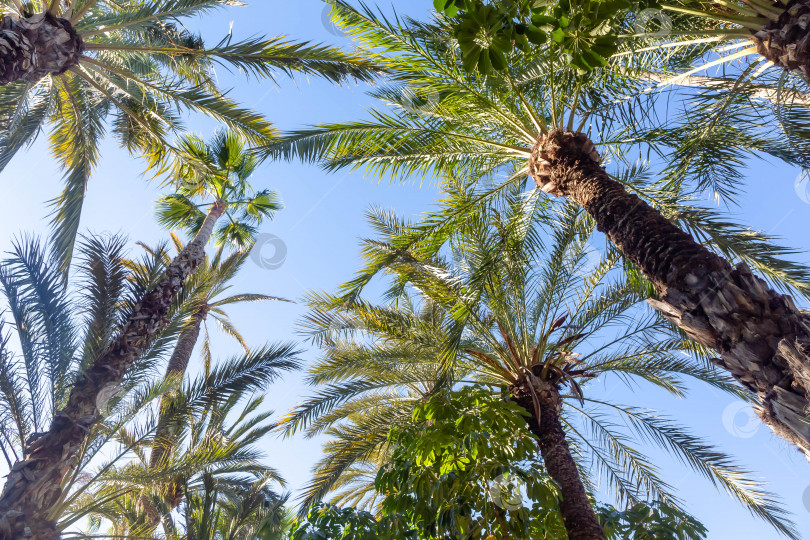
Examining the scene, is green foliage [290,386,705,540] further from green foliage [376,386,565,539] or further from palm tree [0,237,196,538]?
palm tree [0,237,196,538]

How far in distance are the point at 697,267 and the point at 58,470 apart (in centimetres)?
651

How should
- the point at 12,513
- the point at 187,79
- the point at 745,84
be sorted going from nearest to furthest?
the point at 745,84 < the point at 12,513 < the point at 187,79

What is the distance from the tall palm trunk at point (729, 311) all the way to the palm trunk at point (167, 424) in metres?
5.66

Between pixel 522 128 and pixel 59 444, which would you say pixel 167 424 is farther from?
pixel 522 128

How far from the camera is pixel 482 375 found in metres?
7.34

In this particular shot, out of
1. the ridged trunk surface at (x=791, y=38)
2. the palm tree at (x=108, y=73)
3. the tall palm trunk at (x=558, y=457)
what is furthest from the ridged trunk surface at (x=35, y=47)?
the ridged trunk surface at (x=791, y=38)

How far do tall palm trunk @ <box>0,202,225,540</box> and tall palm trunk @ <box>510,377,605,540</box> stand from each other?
4.91 m

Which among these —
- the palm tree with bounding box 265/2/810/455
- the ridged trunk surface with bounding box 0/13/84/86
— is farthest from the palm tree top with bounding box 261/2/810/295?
the ridged trunk surface with bounding box 0/13/84/86

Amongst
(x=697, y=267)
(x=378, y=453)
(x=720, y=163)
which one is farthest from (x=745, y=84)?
(x=378, y=453)

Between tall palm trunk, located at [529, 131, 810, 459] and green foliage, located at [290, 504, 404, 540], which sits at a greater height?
tall palm trunk, located at [529, 131, 810, 459]

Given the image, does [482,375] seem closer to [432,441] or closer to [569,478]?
[569,478]

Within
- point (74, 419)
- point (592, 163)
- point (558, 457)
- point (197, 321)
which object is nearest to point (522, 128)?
point (592, 163)

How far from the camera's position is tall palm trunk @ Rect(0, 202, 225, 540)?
530 cm

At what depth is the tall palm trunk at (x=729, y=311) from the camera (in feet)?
9.34
